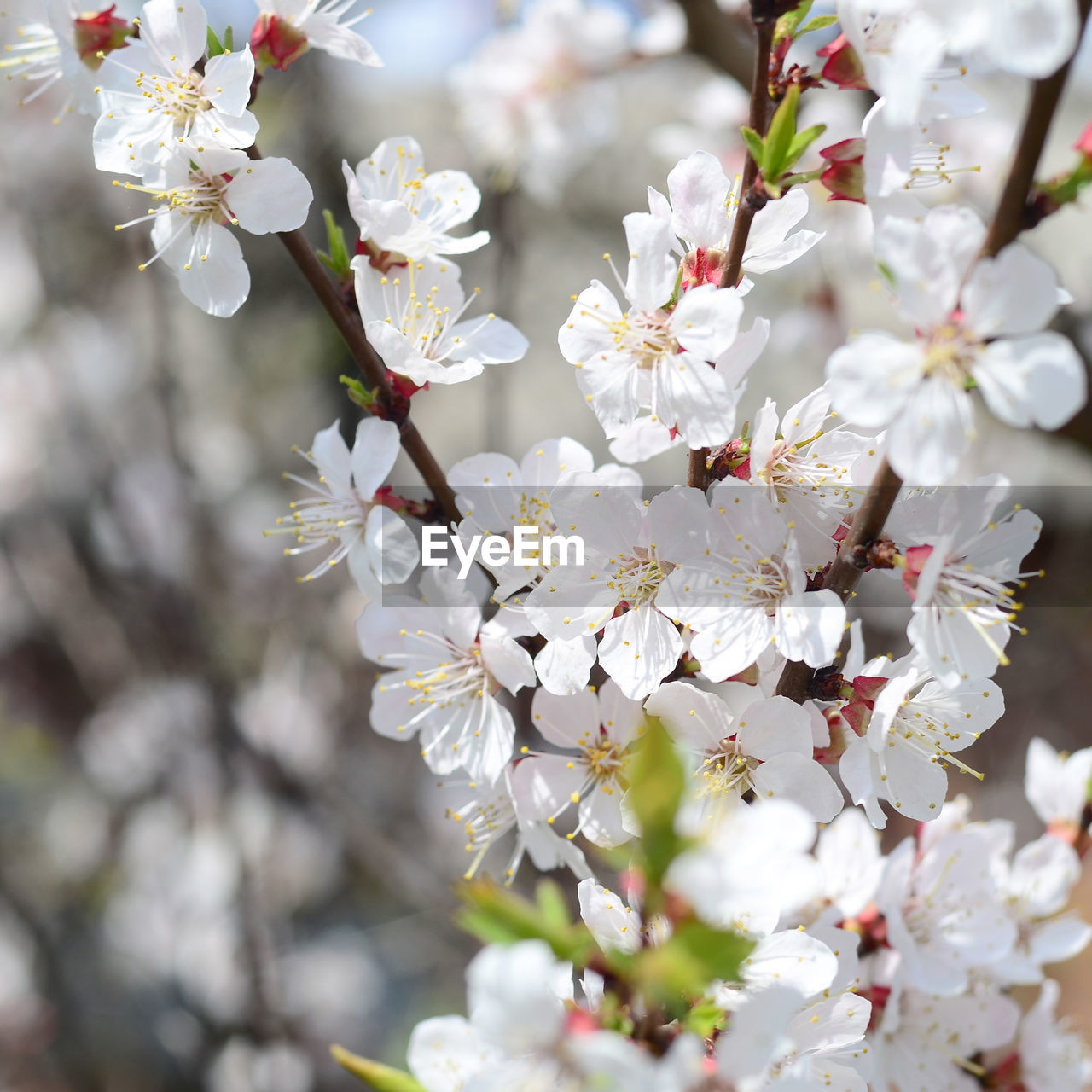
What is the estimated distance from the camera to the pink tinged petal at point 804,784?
0.72 m

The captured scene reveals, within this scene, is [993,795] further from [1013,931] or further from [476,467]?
[476,467]

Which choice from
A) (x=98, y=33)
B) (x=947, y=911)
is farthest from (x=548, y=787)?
(x=98, y=33)

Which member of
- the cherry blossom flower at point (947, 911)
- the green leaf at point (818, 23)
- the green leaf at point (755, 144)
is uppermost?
the green leaf at point (818, 23)

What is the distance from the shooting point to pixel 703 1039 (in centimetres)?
62

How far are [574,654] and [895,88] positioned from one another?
18.3 inches

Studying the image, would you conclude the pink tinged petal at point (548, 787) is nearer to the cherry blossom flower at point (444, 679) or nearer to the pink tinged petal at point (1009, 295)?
the cherry blossom flower at point (444, 679)

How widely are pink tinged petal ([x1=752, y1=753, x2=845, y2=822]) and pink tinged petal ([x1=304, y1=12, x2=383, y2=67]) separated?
72cm

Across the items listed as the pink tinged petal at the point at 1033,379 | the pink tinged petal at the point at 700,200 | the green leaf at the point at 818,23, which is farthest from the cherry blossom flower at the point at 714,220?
the pink tinged petal at the point at 1033,379

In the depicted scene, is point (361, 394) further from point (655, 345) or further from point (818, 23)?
point (818, 23)

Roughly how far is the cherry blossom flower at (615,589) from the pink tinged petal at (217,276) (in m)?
0.37

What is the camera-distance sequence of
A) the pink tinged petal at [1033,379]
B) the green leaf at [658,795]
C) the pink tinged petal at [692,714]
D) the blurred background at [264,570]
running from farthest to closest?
the blurred background at [264,570], the pink tinged petal at [692,714], the pink tinged petal at [1033,379], the green leaf at [658,795]

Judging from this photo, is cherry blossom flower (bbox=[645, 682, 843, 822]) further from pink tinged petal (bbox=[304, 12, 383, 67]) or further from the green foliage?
pink tinged petal (bbox=[304, 12, 383, 67])

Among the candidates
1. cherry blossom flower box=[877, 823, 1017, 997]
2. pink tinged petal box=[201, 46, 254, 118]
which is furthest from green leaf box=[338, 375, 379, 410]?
cherry blossom flower box=[877, 823, 1017, 997]

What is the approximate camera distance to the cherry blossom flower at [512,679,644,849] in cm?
81
